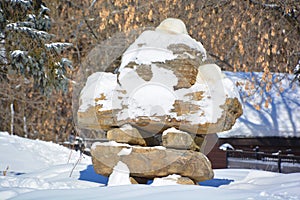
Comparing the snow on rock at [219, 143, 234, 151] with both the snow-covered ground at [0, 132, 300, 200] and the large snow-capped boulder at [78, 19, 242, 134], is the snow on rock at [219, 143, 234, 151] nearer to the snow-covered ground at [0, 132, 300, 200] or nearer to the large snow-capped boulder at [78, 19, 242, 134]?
the snow-covered ground at [0, 132, 300, 200]

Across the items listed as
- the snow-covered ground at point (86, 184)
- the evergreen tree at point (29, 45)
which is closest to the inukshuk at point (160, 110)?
the snow-covered ground at point (86, 184)

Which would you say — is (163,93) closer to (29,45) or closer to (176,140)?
(176,140)

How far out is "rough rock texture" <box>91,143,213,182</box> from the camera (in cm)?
582

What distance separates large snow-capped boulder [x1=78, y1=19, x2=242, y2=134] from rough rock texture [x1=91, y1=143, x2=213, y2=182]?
0.40 m

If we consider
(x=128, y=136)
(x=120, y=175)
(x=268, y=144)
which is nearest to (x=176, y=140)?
(x=128, y=136)

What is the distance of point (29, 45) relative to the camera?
7.44 metres

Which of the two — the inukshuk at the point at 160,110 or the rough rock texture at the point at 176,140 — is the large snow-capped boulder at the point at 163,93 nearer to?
the inukshuk at the point at 160,110

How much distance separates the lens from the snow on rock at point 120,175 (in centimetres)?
592

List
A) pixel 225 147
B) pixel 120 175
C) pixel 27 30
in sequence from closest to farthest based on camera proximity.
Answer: pixel 120 175 < pixel 27 30 < pixel 225 147

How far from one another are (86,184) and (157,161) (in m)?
1.60

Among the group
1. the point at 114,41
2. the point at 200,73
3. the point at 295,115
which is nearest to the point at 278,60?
the point at 295,115

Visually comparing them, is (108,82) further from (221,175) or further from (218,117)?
(221,175)

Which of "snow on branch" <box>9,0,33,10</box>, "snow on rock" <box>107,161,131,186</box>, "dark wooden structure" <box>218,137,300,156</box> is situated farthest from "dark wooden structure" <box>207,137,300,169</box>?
"snow on branch" <box>9,0,33,10</box>

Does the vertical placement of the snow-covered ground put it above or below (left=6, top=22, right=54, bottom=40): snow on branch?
below
